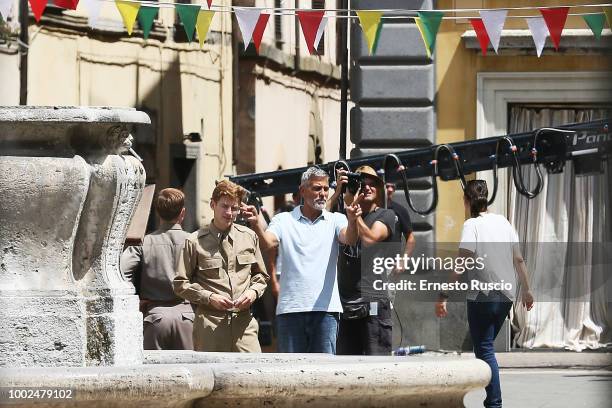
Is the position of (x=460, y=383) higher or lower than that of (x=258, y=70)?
lower

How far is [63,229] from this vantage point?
852 cm

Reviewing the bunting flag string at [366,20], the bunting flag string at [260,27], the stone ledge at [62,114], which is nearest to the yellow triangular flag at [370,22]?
the bunting flag string at [366,20]

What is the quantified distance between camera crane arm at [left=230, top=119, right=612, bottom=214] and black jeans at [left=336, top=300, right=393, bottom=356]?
4.45m

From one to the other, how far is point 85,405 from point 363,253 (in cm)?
457

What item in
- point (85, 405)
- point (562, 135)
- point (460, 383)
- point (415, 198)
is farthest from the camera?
point (415, 198)

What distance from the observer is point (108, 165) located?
28.5 ft

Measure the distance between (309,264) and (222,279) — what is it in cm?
71

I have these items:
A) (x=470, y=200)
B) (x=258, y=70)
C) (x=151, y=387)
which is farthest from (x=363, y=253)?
(x=258, y=70)

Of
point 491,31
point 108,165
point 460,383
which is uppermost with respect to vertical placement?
point 491,31

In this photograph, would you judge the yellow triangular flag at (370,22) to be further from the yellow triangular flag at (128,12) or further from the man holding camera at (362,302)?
the man holding camera at (362,302)

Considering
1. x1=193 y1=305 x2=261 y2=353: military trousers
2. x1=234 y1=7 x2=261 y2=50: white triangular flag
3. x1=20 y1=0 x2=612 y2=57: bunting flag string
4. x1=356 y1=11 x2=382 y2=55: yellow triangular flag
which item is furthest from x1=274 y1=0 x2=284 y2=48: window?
x1=193 y1=305 x2=261 y2=353: military trousers

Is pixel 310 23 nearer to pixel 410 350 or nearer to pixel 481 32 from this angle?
pixel 481 32

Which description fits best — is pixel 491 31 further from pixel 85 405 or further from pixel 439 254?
pixel 85 405
